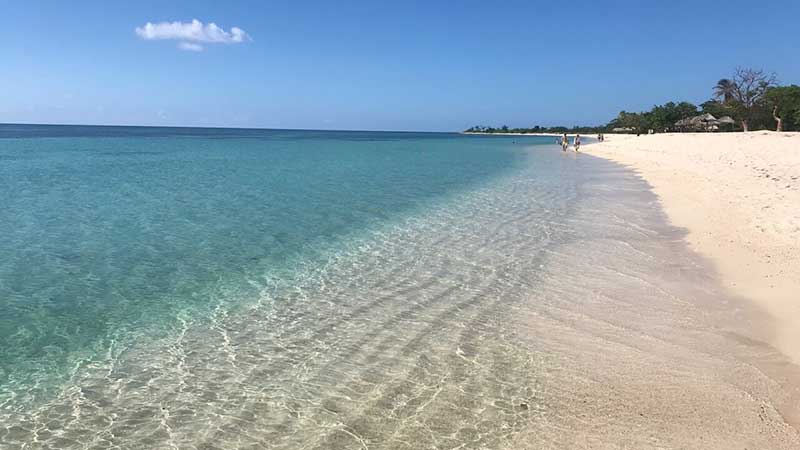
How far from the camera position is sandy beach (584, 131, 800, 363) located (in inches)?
316

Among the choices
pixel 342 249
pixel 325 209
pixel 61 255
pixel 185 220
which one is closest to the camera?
pixel 61 255

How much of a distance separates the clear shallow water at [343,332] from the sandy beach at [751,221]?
0.77 metres

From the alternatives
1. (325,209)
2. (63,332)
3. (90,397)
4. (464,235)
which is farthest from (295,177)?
(90,397)

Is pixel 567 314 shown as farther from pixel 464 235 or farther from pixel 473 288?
pixel 464 235

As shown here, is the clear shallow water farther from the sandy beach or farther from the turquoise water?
the sandy beach

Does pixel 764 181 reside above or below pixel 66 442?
above

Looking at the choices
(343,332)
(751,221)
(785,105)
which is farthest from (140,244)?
(785,105)

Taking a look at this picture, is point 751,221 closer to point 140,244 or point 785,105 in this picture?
point 140,244

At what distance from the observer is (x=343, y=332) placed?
7.37 meters

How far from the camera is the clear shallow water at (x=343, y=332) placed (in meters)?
5.14

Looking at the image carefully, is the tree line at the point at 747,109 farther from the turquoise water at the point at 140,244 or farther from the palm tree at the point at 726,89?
the turquoise water at the point at 140,244

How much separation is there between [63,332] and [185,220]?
9099mm

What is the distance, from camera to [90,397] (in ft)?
18.3

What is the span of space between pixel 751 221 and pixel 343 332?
1191 cm
